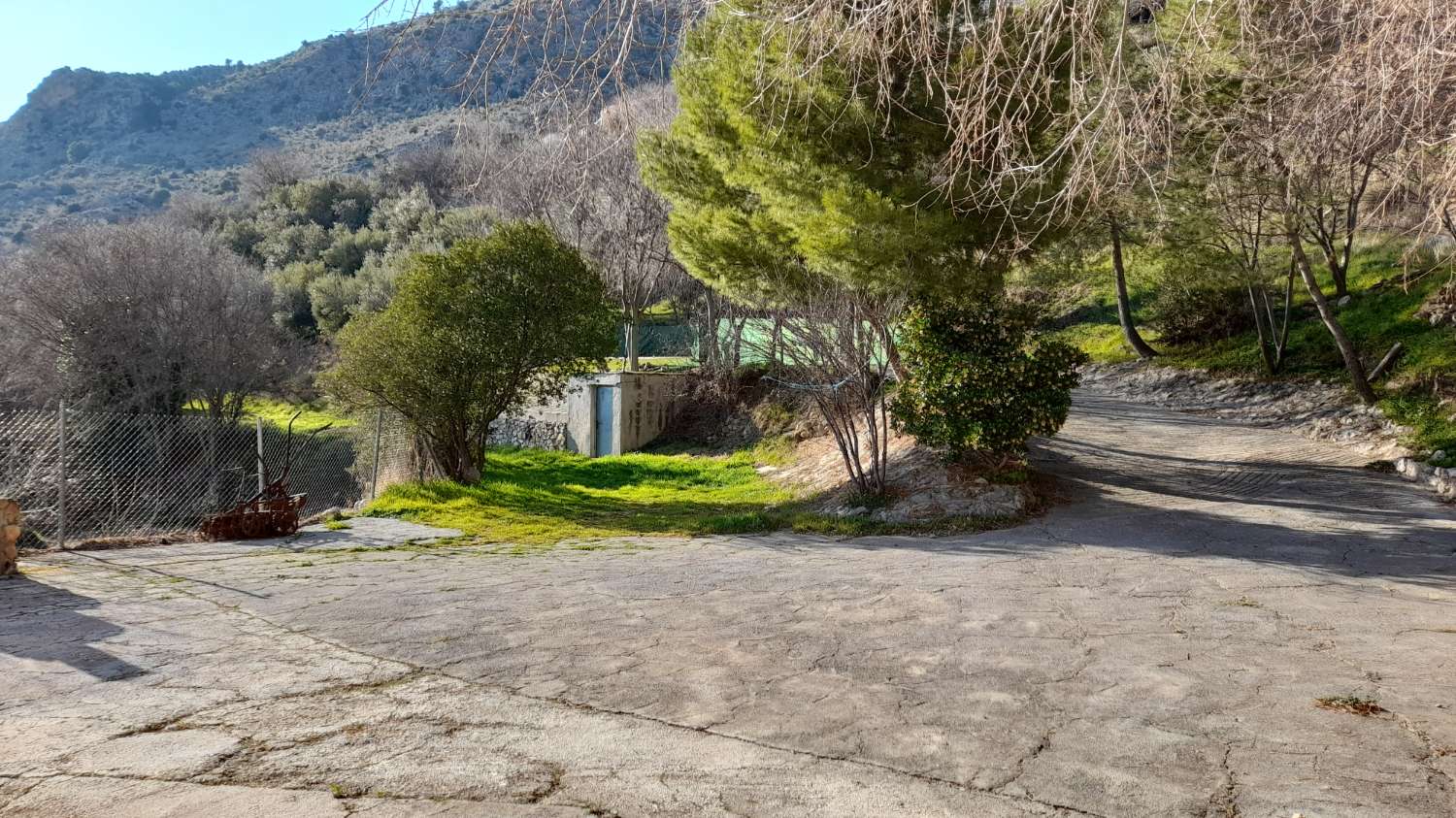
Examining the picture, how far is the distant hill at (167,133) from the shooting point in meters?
69.6

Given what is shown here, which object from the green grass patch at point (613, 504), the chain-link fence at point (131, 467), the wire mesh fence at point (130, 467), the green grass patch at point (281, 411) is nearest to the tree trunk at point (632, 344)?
the green grass patch at point (613, 504)

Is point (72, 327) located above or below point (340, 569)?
above

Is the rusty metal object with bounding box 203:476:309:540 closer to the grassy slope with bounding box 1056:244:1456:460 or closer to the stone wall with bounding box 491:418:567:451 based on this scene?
the stone wall with bounding box 491:418:567:451

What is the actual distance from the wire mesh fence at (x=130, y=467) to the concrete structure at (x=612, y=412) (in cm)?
551

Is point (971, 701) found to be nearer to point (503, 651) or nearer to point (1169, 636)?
point (1169, 636)

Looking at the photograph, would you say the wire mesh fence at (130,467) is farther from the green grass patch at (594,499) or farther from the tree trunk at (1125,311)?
the tree trunk at (1125,311)

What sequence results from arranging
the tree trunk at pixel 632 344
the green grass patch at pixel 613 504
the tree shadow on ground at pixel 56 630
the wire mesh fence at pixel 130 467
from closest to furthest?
the tree shadow on ground at pixel 56 630 → the wire mesh fence at pixel 130 467 → the green grass patch at pixel 613 504 → the tree trunk at pixel 632 344

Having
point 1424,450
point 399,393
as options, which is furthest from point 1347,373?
point 399,393

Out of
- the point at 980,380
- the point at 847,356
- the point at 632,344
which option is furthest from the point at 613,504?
the point at 632,344

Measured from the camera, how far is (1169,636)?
5230 mm

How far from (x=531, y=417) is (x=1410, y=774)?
21.2 m

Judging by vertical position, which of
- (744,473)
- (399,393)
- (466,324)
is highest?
(466,324)

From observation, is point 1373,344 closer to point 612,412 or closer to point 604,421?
point 612,412

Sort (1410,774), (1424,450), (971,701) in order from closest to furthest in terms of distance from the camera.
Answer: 1. (1410,774)
2. (971,701)
3. (1424,450)
